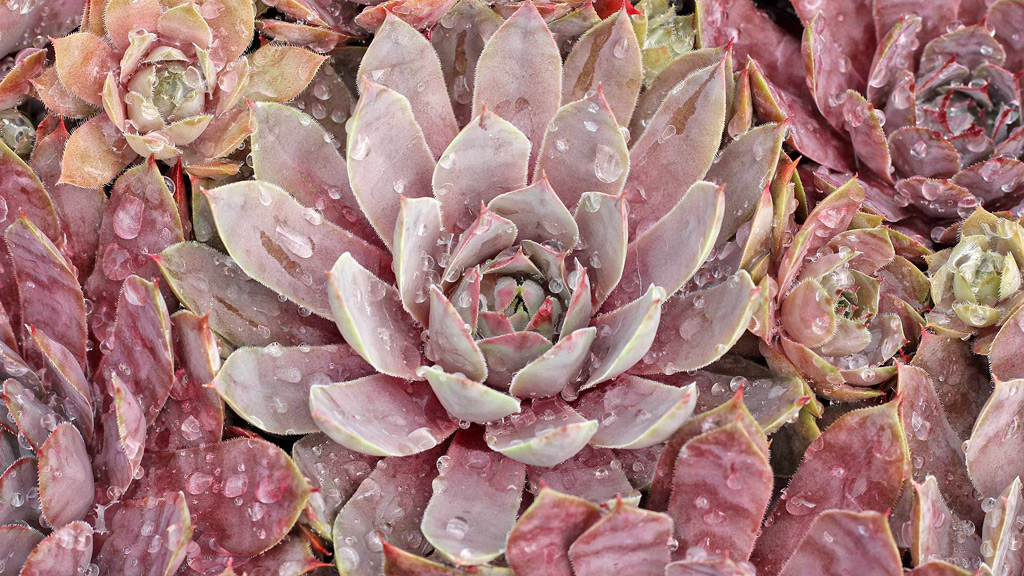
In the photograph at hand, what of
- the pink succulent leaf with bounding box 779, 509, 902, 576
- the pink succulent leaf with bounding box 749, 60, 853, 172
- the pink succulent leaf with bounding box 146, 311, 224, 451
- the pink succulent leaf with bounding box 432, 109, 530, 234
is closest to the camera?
the pink succulent leaf with bounding box 779, 509, 902, 576

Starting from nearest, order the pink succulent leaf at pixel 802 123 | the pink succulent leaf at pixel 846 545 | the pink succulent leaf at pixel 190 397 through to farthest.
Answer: the pink succulent leaf at pixel 846 545, the pink succulent leaf at pixel 190 397, the pink succulent leaf at pixel 802 123

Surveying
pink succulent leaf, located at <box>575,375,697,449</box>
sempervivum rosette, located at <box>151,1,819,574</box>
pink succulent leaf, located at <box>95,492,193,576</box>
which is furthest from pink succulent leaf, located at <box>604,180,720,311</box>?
pink succulent leaf, located at <box>95,492,193,576</box>

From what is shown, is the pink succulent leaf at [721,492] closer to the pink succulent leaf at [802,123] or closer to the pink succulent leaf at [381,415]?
the pink succulent leaf at [381,415]

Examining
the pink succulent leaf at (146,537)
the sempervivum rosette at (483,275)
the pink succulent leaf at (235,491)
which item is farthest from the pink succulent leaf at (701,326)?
the pink succulent leaf at (146,537)

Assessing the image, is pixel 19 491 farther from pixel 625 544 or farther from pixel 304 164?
pixel 625 544

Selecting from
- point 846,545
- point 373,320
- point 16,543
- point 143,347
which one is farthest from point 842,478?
point 16,543

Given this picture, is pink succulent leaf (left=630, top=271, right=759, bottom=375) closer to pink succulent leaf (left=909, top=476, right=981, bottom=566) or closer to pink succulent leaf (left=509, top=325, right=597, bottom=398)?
pink succulent leaf (left=509, top=325, right=597, bottom=398)

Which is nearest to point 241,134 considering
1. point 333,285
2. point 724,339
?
point 333,285
